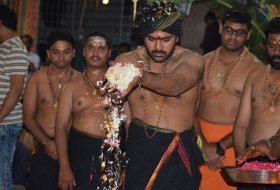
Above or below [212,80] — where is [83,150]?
below

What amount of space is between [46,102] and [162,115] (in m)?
1.93

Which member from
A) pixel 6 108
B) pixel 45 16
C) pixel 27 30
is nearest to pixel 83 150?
pixel 6 108

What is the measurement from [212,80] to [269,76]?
0.69m

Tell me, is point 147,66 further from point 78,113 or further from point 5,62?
point 5,62

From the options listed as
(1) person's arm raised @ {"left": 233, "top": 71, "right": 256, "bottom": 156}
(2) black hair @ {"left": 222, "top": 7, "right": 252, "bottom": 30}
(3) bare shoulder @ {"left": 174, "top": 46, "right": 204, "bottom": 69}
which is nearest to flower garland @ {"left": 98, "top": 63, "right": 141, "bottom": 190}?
(3) bare shoulder @ {"left": 174, "top": 46, "right": 204, "bottom": 69}

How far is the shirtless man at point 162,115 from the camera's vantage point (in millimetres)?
4742

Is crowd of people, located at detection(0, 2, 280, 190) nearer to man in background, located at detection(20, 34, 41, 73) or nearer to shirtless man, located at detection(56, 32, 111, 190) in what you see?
shirtless man, located at detection(56, 32, 111, 190)

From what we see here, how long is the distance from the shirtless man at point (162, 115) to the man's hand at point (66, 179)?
1052 millimetres

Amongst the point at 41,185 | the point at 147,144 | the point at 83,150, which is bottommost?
the point at 41,185

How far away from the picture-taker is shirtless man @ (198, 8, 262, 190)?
18.9 ft

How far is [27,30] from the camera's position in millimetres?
12109

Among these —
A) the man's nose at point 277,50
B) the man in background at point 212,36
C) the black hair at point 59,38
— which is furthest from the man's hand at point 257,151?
the man in background at point 212,36

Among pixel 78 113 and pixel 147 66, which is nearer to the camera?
pixel 147 66

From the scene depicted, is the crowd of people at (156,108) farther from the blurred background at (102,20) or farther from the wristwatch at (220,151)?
the blurred background at (102,20)
